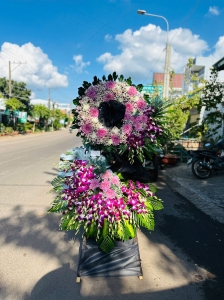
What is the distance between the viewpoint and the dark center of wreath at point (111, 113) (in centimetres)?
251

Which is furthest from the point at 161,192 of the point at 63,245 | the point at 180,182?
the point at 63,245

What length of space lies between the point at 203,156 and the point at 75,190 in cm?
610

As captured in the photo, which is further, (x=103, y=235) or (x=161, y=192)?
(x=161, y=192)

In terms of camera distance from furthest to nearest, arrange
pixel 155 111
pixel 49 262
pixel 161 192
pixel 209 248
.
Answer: pixel 161 192, pixel 209 248, pixel 49 262, pixel 155 111

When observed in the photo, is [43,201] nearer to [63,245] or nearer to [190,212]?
[63,245]

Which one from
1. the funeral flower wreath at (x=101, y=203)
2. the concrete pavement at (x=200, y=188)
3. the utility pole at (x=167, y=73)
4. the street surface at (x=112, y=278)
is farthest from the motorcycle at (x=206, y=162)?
the funeral flower wreath at (x=101, y=203)

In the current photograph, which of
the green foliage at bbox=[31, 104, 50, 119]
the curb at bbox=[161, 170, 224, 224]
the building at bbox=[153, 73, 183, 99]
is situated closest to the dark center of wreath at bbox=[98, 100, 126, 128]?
the curb at bbox=[161, 170, 224, 224]

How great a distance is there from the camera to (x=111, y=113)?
253 centimetres

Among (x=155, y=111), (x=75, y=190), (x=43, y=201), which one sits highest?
(x=155, y=111)

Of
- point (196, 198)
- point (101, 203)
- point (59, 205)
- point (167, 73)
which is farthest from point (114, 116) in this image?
point (167, 73)

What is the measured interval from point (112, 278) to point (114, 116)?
169 cm

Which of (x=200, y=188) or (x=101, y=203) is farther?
(x=200, y=188)

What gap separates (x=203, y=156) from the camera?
7.64 m

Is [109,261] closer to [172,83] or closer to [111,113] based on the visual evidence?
[111,113]
